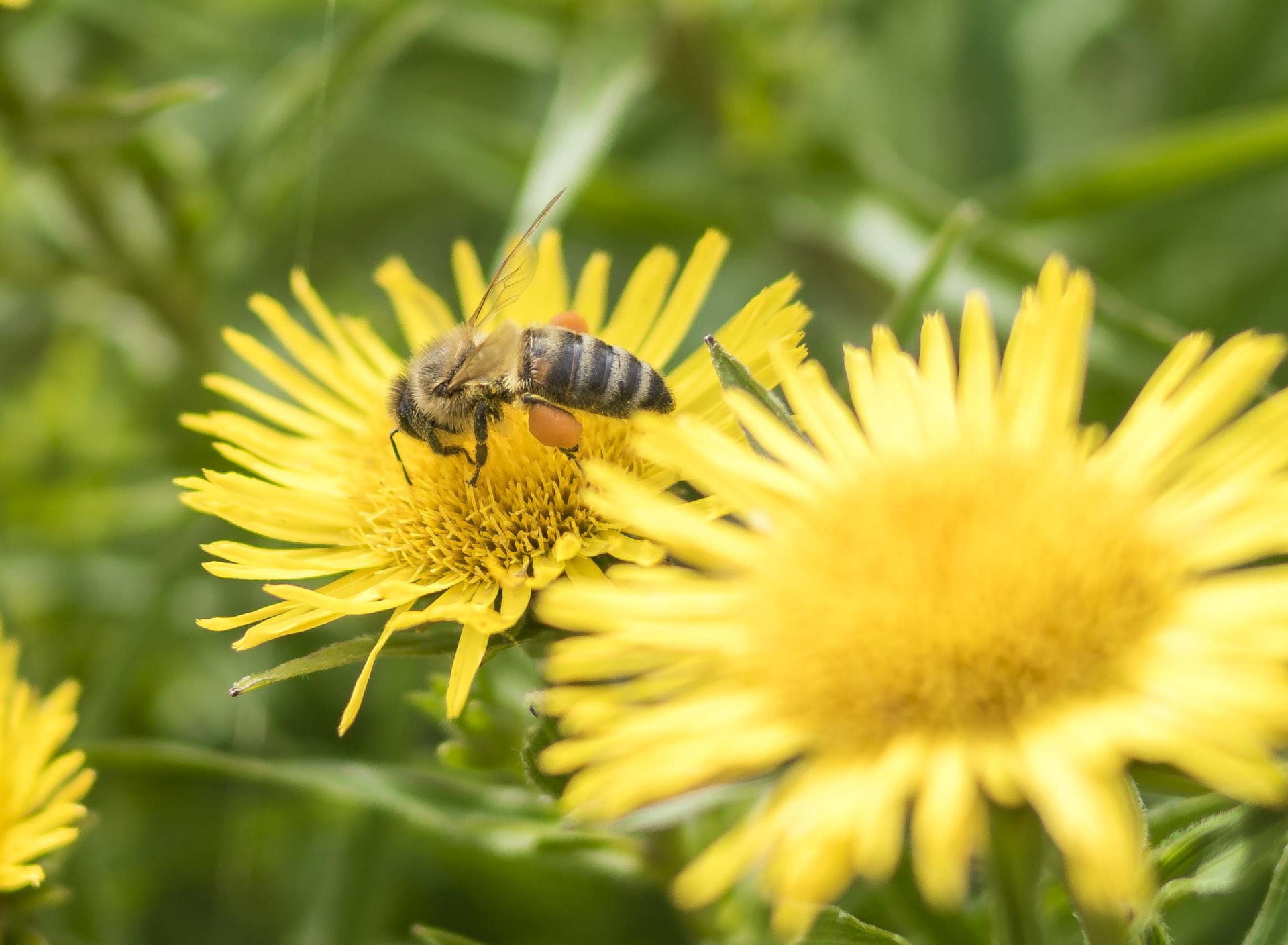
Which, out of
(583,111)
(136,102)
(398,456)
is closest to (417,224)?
(583,111)

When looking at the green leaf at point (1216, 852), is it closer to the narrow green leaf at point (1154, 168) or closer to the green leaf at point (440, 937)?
the green leaf at point (440, 937)

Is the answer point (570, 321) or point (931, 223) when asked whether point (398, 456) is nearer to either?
point (570, 321)

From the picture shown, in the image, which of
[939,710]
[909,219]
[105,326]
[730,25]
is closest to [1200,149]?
[909,219]

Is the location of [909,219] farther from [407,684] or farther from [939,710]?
[939,710]

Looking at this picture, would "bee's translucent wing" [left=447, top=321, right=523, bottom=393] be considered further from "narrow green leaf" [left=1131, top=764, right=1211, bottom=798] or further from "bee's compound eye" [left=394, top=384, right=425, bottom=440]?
"narrow green leaf" [left=1131, top=764, right=1211, bottom=798]

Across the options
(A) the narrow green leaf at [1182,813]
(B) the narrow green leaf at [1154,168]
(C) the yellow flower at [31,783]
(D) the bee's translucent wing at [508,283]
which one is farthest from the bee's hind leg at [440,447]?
(B) the narrow green leaf at [1154,168]

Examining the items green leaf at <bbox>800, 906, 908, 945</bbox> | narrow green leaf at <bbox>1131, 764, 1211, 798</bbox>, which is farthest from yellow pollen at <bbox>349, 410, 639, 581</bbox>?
narrow green leaf at <bbox>1131, 764, 1211, 798</bbox>
